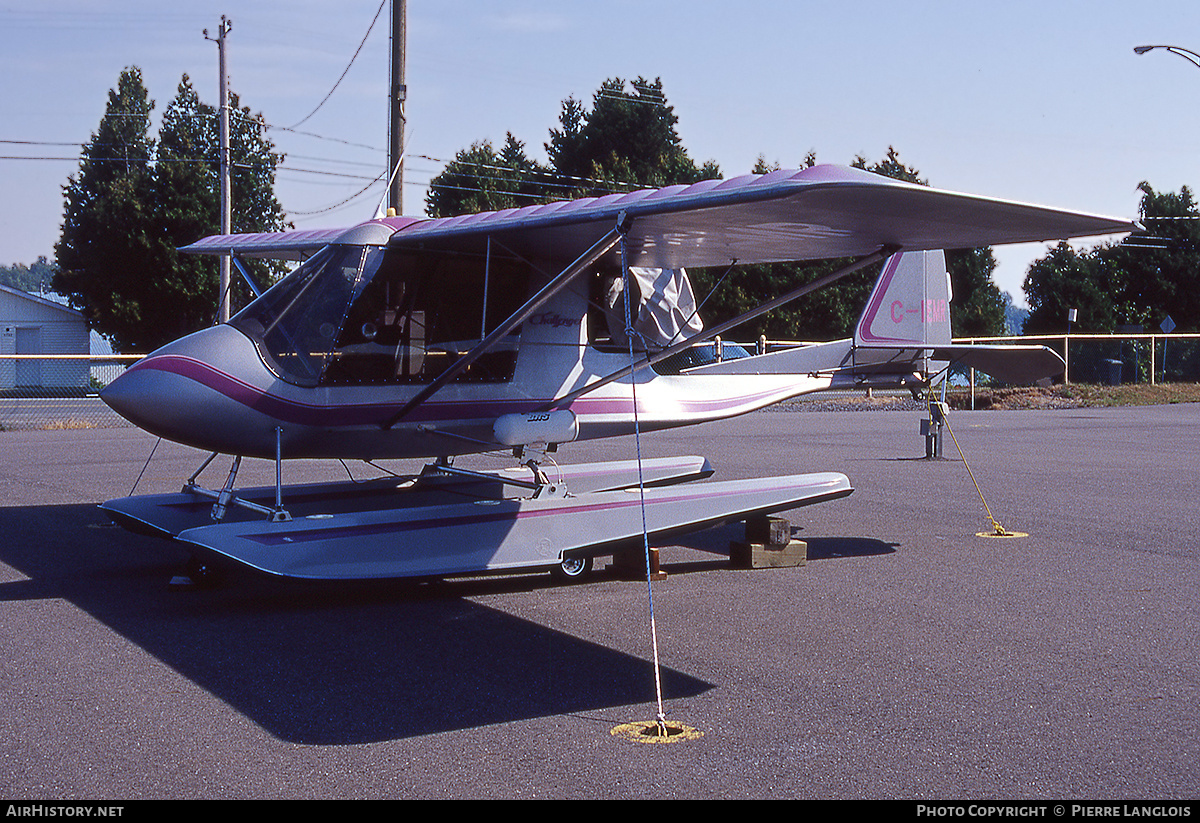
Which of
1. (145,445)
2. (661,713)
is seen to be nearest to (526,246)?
(661,713)

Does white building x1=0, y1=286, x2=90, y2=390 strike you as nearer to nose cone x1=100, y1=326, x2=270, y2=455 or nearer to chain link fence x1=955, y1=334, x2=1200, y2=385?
chain link fence x1=955, y1=334, x2=1200, y2=385

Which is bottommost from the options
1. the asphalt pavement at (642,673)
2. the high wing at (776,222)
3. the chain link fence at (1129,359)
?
the asphalt pavement at (642,673)

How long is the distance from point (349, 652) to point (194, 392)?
2.64m

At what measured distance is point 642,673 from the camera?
19.4ft

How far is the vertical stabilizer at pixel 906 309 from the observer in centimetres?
1177

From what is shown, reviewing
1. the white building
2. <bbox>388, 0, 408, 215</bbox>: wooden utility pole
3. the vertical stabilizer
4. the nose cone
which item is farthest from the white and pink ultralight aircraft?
the white building

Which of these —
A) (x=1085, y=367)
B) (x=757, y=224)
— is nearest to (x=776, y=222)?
(x=757, y=224)

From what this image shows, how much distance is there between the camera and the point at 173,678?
5762 millimetres

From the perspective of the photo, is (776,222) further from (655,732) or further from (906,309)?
(906,309)

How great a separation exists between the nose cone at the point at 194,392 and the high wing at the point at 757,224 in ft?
4.49

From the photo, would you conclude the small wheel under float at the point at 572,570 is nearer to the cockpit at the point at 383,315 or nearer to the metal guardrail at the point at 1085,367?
the cockpit at the point at 383,315

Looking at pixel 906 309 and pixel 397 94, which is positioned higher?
pixel 397 94

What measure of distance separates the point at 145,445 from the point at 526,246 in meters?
13.2

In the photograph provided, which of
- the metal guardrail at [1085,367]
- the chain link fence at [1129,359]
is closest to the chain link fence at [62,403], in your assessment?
the metal guardrail at [1085,367]
